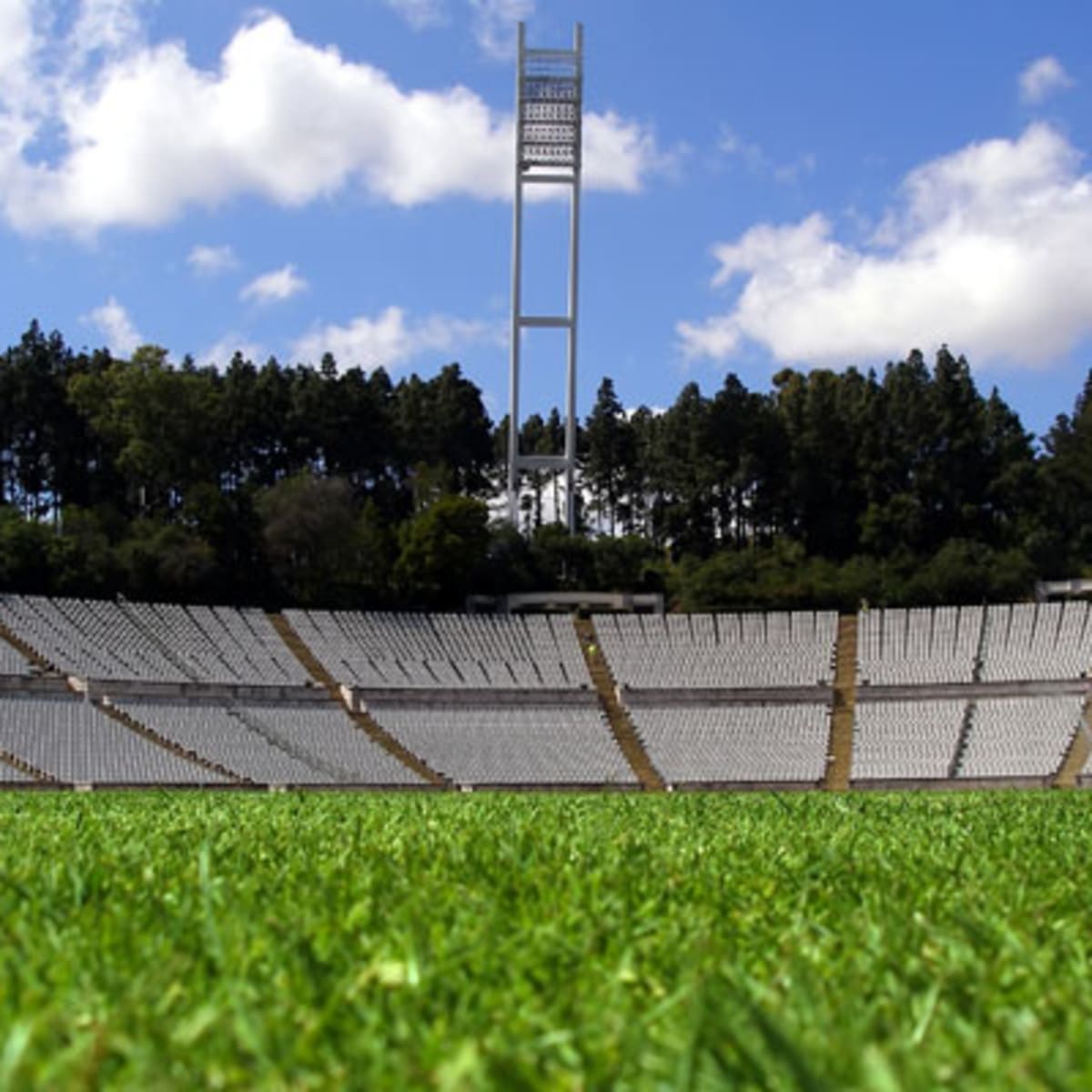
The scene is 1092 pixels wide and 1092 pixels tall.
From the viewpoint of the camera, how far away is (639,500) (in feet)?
246

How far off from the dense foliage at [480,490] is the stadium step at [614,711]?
6.31 meters

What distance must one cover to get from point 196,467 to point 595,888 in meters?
63.8

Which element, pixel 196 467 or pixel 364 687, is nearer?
pixel 364 687

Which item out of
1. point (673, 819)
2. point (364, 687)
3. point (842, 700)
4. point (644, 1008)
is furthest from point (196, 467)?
point (644, 1008)

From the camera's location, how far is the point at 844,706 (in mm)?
47281

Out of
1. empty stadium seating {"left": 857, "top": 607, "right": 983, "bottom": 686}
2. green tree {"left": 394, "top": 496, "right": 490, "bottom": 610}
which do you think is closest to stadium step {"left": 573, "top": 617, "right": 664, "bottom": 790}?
green tree {"left": 394, "top": 496, "right": 490, "bottom": 610}

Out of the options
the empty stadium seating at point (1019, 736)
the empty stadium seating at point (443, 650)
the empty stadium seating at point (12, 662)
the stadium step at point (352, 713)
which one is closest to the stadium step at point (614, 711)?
the empty stadium seating at point (443, 650)

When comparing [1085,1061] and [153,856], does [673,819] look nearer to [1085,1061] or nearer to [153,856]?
[153,856]

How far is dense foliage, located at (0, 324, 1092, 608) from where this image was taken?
5778cm

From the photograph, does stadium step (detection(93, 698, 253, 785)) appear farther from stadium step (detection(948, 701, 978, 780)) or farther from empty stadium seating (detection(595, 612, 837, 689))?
stadium step (detection(948, 701, 978, 780))

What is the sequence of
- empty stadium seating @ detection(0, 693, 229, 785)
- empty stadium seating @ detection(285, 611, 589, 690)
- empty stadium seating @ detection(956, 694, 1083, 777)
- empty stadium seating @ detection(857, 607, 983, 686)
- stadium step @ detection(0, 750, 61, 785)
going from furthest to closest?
empty stadium seating @ detection(285, 611, 589, 690), empty stadium seating @ detection(857, 607, 983, 686), empty stadium seating @ detection(956, 694, 1083, 777), empty stadium seating @ detection(0, 693, 229, 785), stadium step @ detection(0, 750, 61, 785)

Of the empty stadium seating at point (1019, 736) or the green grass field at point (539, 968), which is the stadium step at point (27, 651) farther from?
the green grass field at point (539, 968)

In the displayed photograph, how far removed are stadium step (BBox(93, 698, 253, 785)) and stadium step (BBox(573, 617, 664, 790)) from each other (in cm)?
1106

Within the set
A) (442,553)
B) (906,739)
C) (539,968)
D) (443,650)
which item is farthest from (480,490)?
(539,968)
